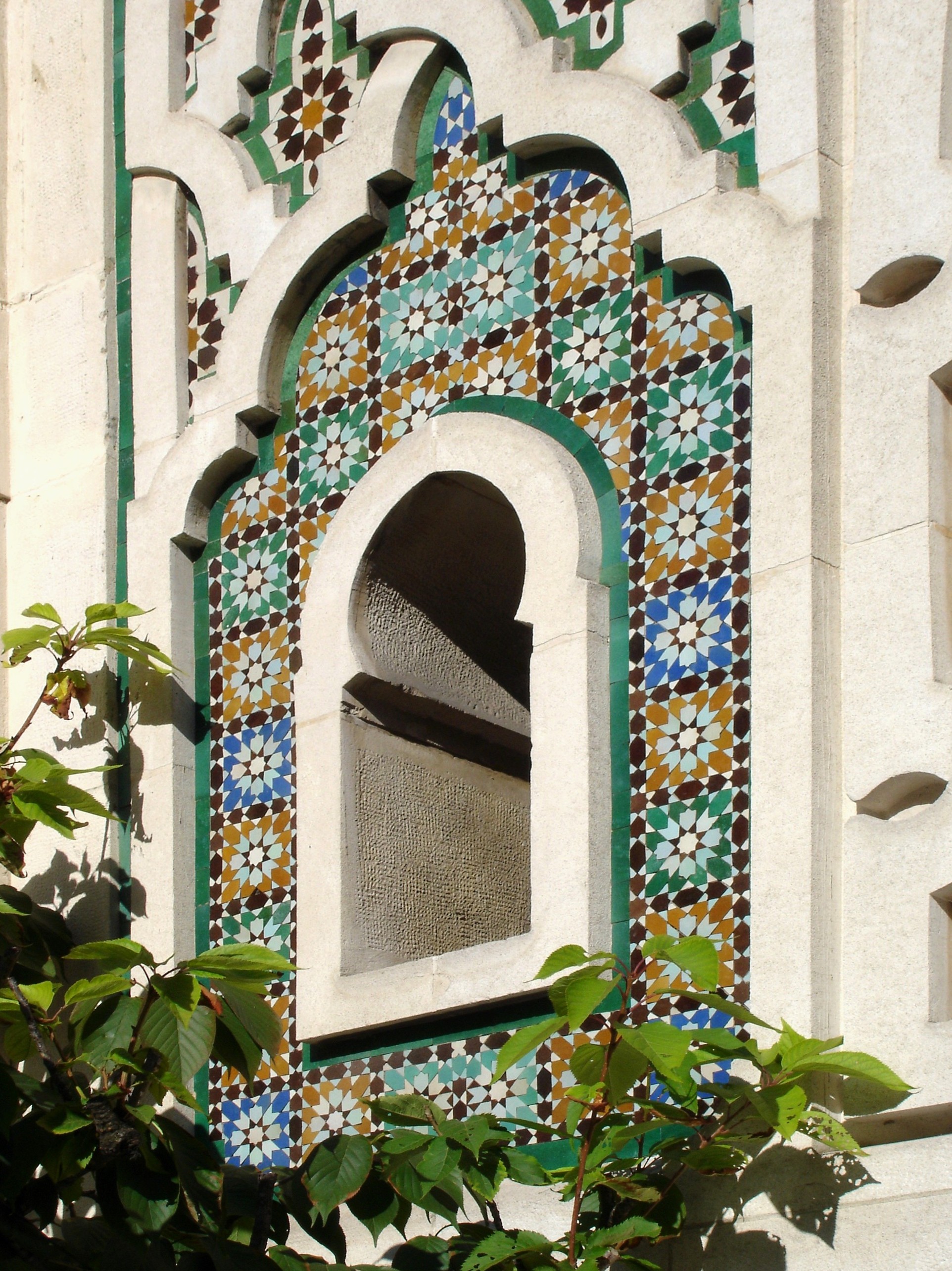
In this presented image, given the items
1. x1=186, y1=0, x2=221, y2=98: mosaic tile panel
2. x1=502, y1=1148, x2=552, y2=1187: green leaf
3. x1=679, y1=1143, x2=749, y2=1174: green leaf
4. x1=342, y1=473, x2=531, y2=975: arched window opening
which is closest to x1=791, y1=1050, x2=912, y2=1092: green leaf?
x1=679, y1=1143, x2=749, y2=1174: green leaf

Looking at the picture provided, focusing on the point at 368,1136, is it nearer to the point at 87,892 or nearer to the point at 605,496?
the point at 605,496

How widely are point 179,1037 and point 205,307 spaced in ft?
10.2

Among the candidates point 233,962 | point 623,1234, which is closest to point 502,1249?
point 623,1234

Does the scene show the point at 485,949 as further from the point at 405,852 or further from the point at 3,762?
the point at 3,762

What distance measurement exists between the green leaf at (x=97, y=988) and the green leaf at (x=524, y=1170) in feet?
3.17

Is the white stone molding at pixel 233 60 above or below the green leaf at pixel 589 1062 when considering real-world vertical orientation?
above

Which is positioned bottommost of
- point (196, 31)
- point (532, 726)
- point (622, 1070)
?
point (622, 1070)

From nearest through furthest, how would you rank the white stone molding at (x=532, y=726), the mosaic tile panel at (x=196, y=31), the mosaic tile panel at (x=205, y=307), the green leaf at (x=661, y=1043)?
the green leaf at (x=661, y=1043) < the white stone molding at (x=532, y=726) < the mosaic tile panel at (x=205, y=307) < the mosaic tile panel at (x=196, y=31)

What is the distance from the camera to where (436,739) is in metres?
7.60

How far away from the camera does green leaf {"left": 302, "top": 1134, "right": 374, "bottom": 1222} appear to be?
18.4 feet

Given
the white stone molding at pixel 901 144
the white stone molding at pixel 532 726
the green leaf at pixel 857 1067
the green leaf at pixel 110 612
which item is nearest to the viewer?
the green leaf at pixel 857 1067

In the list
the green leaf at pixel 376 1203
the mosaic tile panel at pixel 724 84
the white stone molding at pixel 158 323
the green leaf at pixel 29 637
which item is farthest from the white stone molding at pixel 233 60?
the green leaf at pixel 376 1203

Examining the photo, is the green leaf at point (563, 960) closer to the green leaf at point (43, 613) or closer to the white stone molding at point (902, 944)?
the white stone molding at point (902, 944)

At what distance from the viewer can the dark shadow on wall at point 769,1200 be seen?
579 cm
